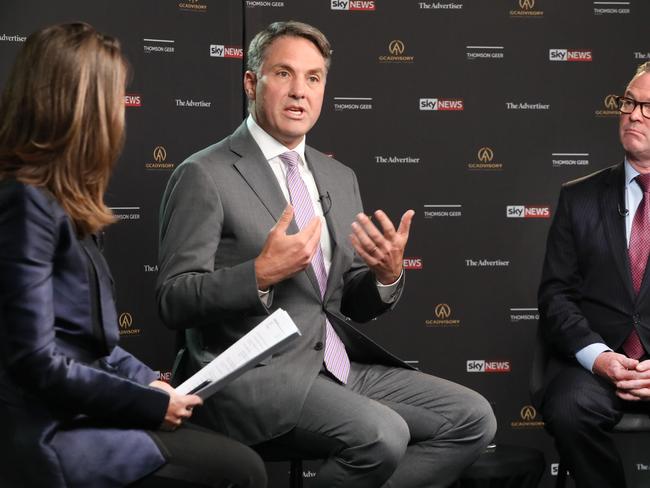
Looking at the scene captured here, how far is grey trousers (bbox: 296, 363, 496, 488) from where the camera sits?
2.68 metres

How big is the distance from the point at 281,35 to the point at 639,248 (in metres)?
1.67

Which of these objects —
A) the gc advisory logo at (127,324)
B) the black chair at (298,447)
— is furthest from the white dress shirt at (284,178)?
the gc advisory logo at (127,324)

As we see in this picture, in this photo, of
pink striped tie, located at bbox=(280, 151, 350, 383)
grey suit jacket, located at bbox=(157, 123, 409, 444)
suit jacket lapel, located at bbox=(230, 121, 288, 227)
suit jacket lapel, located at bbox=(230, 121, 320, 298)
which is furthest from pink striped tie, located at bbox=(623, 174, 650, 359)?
suit jacket lapel, located at bbox=(230, 121, 288, 227)

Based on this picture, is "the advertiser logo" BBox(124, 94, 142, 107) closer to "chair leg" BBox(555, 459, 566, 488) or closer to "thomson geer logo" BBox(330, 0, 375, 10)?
"thomson geer logo" BBox(330, 0, 375, 10)

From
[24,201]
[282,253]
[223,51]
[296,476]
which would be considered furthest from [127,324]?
[24,201]

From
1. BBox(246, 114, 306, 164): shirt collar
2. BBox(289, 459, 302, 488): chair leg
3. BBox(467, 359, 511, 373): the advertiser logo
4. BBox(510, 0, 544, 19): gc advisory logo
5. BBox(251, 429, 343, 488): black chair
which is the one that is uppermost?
BBox(510, 0, 544, 19): gc advisory logo

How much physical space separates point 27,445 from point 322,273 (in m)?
1.33

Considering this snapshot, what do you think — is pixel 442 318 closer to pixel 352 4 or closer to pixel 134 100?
pixel 352 4

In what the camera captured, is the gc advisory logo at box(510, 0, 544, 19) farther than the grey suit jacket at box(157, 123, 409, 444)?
Yes

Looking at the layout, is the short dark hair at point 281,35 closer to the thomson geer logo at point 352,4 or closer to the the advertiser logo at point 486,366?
the thomson geer logo at point 352,4

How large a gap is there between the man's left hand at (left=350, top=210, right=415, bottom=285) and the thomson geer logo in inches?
86.7

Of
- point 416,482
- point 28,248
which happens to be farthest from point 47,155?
point 416,482

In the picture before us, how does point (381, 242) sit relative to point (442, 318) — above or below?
above

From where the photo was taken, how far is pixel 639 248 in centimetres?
361
